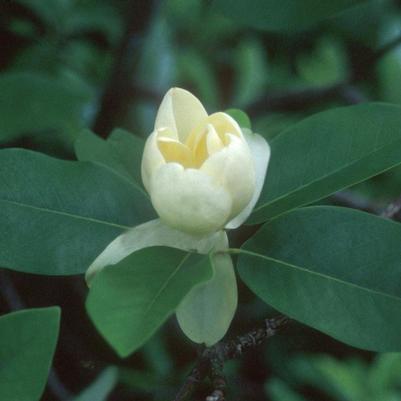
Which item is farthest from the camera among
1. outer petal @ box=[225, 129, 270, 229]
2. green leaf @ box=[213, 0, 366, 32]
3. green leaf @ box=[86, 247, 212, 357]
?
green leaf @ box=[213, 0, 366, 32]

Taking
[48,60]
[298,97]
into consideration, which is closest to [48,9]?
[48,60]

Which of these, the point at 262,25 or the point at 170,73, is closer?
the point at 262,25

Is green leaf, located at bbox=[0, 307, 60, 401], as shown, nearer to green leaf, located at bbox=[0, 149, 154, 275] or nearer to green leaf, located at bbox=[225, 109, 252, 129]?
green leaf, located at bbox=[0, 149, 154, 275]

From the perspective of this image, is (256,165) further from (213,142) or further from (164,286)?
(164,286)

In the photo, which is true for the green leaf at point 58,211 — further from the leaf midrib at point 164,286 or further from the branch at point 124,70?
the branch at point 124,70

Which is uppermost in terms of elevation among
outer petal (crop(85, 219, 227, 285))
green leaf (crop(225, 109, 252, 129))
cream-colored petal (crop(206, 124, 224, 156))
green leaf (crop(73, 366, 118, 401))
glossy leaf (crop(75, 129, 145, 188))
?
cream-colored petal (crop(206, 124, 224, 156))

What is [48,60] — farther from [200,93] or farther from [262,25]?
[262,25]

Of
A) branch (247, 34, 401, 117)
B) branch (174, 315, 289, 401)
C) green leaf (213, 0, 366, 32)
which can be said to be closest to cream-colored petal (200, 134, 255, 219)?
branch (174, 315, 289, 401)
